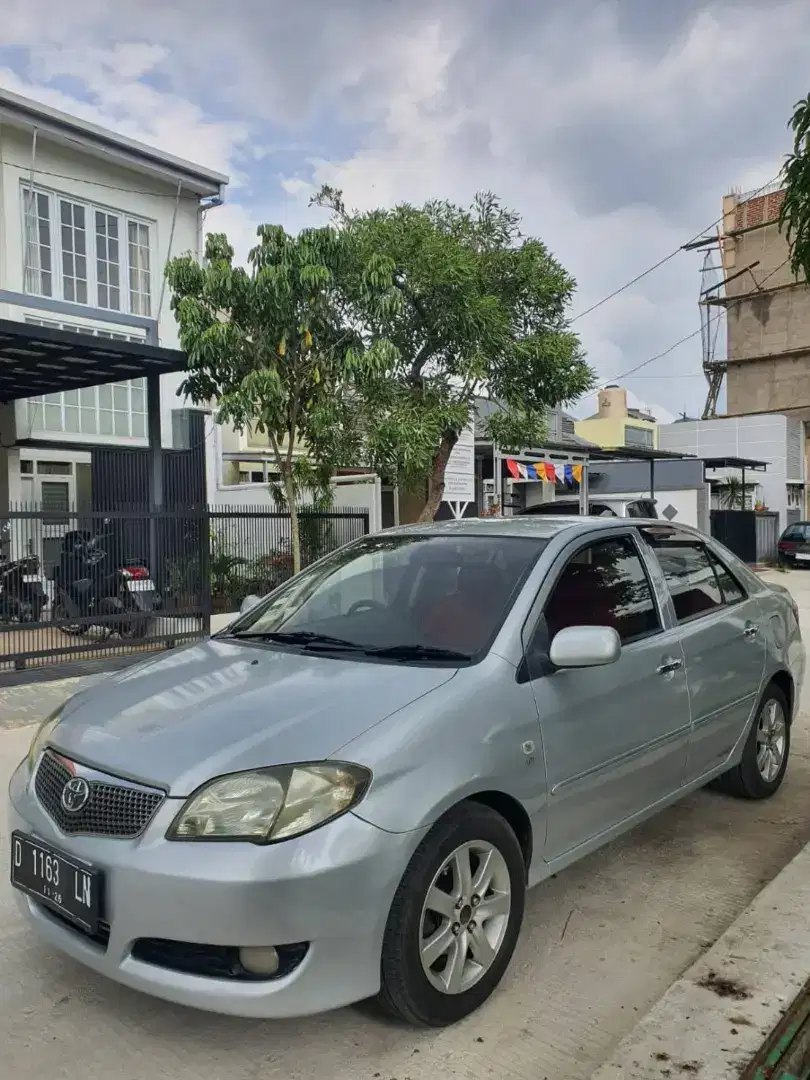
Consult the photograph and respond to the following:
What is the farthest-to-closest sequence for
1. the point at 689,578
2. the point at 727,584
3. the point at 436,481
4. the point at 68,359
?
the point at 436,481 → the point at 68,359 → the point at 727,584 → the point at 689,578

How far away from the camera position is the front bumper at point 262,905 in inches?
90.2

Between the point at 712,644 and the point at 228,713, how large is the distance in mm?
2413

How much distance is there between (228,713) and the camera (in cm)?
275

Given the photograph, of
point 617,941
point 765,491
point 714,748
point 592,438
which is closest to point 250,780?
point 617,941

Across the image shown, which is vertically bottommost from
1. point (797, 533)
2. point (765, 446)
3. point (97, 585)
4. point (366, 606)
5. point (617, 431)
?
point (97, 585)

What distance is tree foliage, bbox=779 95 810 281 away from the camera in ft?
13.1

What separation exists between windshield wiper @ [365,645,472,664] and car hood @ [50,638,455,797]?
0.11 m

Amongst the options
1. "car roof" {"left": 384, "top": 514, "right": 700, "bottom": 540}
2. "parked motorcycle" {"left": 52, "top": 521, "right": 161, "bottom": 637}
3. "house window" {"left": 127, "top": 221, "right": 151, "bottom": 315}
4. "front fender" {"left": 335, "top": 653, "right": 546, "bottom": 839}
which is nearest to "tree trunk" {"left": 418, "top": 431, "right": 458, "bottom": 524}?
"parked motorcycle" {"left": 52, "top": 521, "right": 161, "bottom": 637}

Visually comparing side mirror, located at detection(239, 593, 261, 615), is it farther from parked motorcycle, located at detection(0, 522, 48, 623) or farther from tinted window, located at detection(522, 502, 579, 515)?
tinted window, located at detection(522, 502, 579, 515)

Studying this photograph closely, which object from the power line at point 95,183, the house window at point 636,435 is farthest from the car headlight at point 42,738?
the house window at point 636,435

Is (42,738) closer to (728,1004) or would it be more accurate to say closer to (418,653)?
(418,653)

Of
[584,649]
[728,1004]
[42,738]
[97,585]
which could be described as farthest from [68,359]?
[728,1004]

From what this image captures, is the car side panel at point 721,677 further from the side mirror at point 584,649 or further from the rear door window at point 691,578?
the side mirror at point 584,649

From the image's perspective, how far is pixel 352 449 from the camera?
12.5 metres
